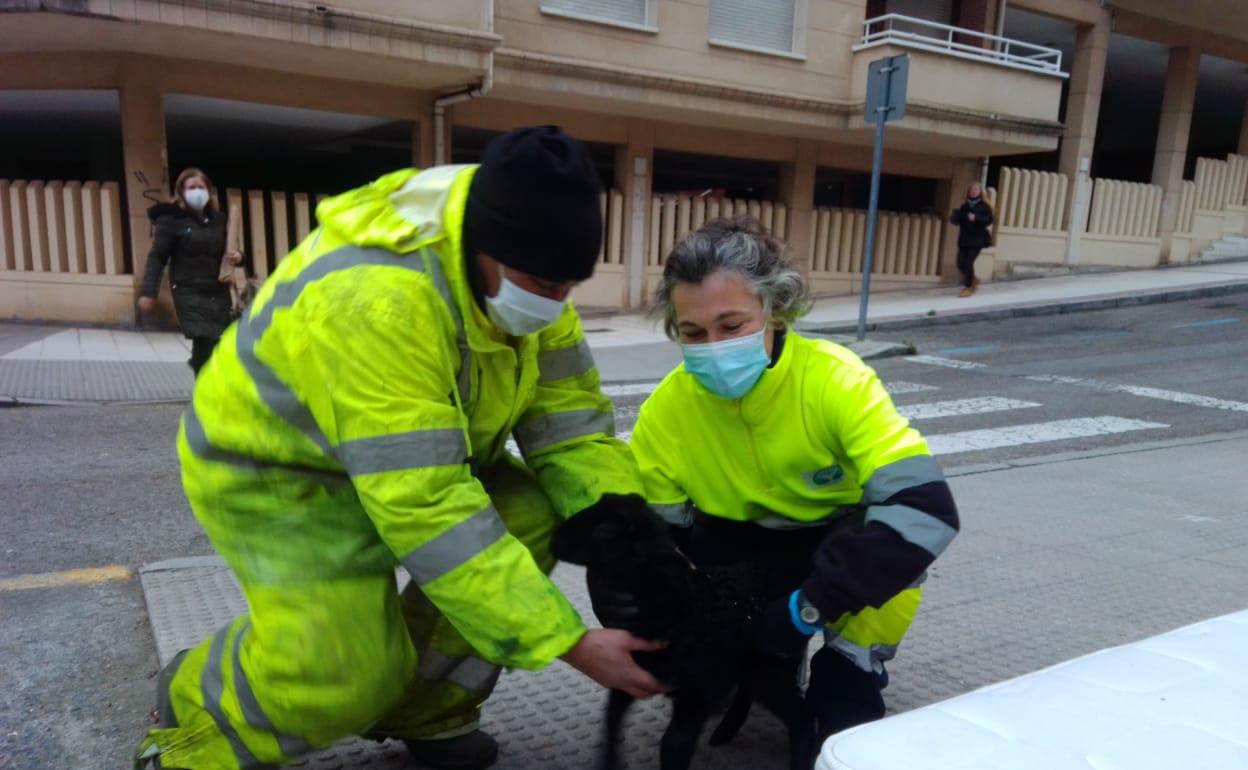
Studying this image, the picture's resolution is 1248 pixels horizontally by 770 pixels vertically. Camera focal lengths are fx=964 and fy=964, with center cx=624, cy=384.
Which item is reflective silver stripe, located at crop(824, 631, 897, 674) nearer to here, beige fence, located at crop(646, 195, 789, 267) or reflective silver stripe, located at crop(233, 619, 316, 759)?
reflective silver stripe, located at crop(233, 619, 316, 759)

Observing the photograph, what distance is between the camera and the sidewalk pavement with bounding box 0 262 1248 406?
7.44 m

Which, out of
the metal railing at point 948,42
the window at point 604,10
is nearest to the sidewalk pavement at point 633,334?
the metal railing at point 948,42

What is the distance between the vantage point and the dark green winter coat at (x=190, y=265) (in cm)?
697

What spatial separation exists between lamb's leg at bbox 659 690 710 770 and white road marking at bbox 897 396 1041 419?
504 centimetres

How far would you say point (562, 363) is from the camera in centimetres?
243

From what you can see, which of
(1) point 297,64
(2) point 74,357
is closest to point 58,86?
(1) point 297,64

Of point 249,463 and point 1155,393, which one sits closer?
point 249,463

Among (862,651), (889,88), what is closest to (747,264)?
(862,651)

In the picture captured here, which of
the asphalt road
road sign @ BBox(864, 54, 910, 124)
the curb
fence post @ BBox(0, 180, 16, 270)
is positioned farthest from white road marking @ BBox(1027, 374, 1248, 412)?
fence post @ BBox(0, 180, 16, 270)

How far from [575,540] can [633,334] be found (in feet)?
30.2

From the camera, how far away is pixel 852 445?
216cm

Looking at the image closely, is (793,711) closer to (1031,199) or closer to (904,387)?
(904,387)

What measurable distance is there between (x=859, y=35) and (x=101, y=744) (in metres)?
14.3

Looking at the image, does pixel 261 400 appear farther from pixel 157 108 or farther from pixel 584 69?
pixel 584 69
